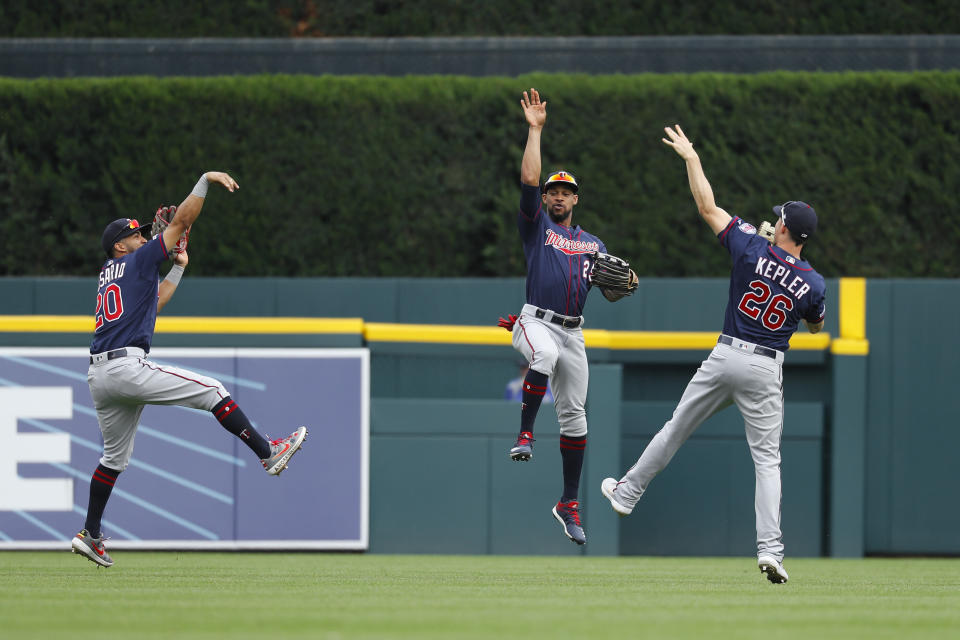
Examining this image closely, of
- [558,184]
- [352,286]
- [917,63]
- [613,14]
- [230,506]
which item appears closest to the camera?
[558,184]

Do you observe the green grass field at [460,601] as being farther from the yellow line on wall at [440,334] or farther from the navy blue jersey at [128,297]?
the yellow line on wall at [440,334]

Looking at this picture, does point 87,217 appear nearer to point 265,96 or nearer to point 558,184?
point 265,96

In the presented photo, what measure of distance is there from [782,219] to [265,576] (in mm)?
3725

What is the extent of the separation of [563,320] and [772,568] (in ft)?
6.39

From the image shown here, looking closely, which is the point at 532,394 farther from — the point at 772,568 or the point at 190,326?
the point at 190,326

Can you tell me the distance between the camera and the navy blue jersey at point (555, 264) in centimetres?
726

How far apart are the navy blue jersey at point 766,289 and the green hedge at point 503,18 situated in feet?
28.8

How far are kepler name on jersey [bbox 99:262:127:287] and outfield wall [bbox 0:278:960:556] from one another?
2946 mm

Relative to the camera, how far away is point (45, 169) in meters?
12.5

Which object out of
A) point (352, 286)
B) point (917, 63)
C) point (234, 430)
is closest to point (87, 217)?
point (352, 286)

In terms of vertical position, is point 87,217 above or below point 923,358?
above

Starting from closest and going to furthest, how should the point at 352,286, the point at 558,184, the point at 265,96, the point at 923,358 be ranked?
the point at 558,184 → the point at 923,358 → the point at 352,286 → the point at 265,96

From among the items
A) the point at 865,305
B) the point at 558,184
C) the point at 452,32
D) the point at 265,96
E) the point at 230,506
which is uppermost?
the point at 452,32

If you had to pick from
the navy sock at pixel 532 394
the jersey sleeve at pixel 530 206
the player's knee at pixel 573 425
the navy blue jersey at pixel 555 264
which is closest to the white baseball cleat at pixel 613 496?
the player's knee at pixel 573 425
